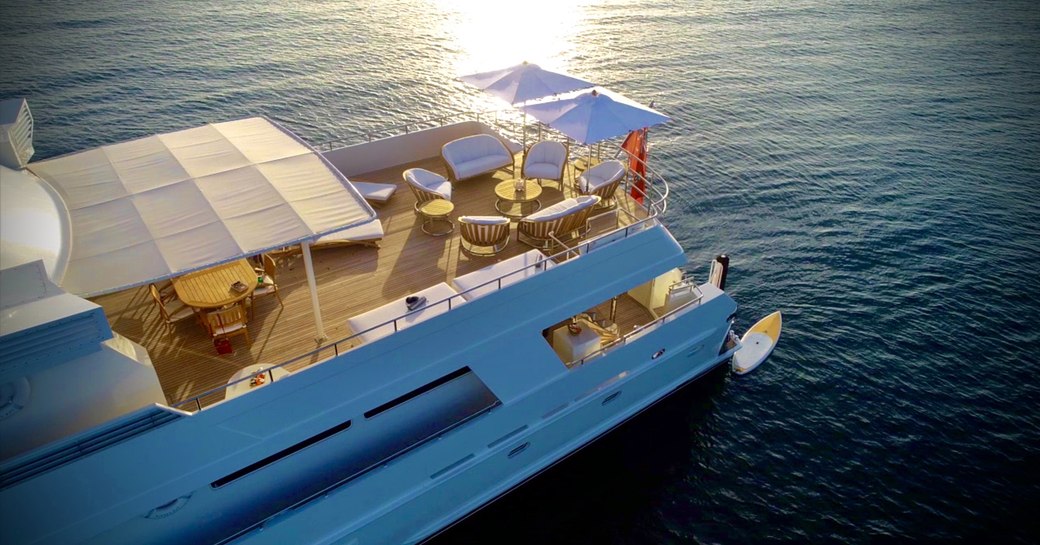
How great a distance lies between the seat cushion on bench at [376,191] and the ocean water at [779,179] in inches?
282

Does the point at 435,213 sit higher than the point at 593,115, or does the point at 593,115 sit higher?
the point at 593,115

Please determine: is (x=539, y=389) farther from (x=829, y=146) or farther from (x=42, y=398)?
(x=829, y=146)

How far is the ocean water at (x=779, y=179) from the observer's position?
541 inches

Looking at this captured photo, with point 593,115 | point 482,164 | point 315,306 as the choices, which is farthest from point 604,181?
point 315,306

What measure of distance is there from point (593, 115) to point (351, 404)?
855 centimetres

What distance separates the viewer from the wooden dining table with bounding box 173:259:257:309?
10336 millimetres

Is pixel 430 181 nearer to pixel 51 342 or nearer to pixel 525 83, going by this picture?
pixel 525 83

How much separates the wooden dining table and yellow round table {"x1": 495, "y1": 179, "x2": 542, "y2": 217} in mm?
5728

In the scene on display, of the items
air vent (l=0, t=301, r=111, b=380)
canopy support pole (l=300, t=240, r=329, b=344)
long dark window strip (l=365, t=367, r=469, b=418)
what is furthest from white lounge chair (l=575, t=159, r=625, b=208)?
air vent (l=0, t=301, r=111, b=380)

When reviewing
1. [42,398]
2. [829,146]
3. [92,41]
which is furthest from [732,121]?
[92,41]

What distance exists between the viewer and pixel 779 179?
2619cm

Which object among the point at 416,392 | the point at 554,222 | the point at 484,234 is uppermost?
the point at 554,222

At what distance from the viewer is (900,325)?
18406 millimetres

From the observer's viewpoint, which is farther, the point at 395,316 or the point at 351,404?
the point at 395,316
